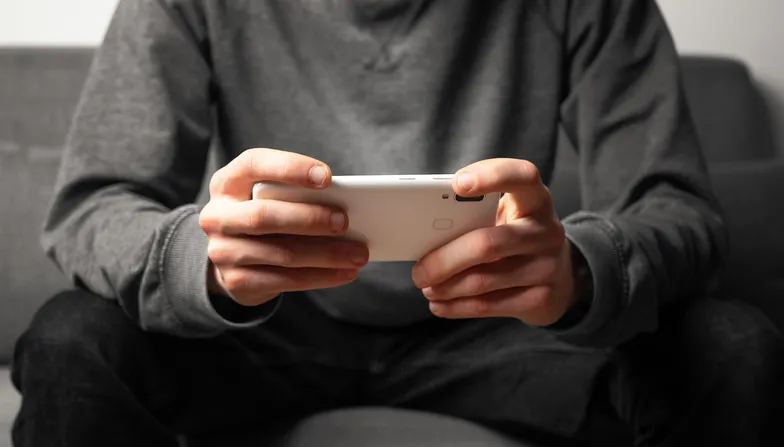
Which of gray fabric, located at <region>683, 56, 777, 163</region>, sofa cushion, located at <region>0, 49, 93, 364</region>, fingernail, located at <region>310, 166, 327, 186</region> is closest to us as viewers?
fingernail, located at <region>310, 166, 327, 186</region>

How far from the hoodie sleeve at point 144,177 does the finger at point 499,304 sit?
16cm

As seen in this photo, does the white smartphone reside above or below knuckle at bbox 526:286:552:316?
above

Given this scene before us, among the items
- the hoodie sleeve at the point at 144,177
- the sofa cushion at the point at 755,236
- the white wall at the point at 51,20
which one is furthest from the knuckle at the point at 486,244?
the white wall at the point at 51,20

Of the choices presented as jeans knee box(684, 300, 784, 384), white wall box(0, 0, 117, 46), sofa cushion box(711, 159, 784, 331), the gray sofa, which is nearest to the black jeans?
jeans knee box(684, 300, 784, 384)

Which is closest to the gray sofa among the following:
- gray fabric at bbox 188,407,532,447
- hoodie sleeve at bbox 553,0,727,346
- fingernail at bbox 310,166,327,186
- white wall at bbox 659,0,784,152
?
white wall at bbox 659,0,784,152

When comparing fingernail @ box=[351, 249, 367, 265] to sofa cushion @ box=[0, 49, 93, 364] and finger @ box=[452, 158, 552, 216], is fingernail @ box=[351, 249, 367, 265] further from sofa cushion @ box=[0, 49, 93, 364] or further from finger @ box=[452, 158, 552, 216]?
sofa cushion @ box=[0, 49, 93, 364]

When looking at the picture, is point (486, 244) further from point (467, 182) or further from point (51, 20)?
point (51, 20)

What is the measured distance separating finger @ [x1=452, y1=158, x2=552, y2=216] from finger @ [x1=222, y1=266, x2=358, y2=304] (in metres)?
0.13

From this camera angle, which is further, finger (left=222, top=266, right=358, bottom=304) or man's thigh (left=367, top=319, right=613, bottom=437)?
man's thigh (left=367, top=319, right=613, bottom=437)

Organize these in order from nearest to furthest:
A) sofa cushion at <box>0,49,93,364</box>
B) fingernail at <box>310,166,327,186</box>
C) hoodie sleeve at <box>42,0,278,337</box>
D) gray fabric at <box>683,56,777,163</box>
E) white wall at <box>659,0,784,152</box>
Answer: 1. fingernail at <box>310,166,327,186</box>
2. hoodie sleeve at <box>42,0,278,337</box>
3. sofa cushion at <box>0,49,93,364</box>
4. gray fabric at <box>683,56,777,163</box>
5. white wall at <box>659,0,784,152</box>

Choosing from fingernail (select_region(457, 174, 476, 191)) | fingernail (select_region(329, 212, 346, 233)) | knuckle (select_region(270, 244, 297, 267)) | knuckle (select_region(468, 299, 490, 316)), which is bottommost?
knuckle (select_region(468, 299, 490, 316))

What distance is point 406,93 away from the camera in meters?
0.88

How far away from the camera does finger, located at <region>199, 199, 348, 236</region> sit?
1.80 ft

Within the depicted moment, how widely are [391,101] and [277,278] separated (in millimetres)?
345
